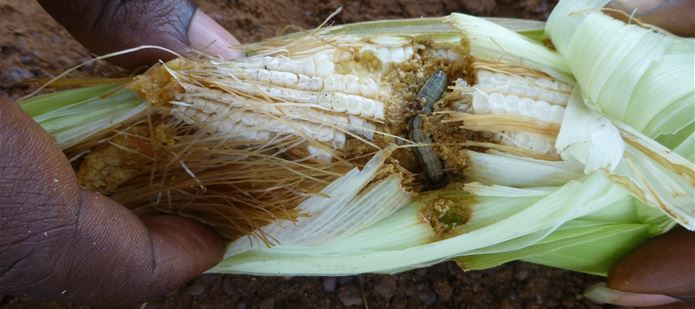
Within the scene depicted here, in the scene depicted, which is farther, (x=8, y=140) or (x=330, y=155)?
(x=330, y=155)

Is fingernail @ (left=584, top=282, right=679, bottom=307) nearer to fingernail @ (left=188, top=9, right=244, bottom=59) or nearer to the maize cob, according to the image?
the maize cob

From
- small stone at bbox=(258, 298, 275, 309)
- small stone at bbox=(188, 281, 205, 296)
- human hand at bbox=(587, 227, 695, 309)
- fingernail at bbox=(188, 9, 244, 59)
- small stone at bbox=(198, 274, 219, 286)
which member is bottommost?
small stone at bbox=(258, 298, 275, 309)

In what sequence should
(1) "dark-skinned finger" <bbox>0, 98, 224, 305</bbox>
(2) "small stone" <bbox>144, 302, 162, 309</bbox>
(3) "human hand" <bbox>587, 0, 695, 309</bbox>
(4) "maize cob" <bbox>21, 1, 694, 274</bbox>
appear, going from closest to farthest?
(1) "dark-skinned finger" <bbox>0, 98, 224, 305</bbox>, (4) "maize cob" <bbox>21, 1, 694, 274</bbox>, (3) "human hand" <bbox>587, 0, 695, 309</bbox>, (2) "small stone" <bbox>144, 302, 162, 309</bbox>

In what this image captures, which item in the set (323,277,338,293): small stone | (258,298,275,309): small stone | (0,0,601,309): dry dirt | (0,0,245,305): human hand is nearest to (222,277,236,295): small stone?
(0,0,601,309): dry dirt

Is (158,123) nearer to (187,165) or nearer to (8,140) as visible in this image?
(187,165)

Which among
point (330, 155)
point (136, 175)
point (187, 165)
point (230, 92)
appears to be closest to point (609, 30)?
point (330, 155)

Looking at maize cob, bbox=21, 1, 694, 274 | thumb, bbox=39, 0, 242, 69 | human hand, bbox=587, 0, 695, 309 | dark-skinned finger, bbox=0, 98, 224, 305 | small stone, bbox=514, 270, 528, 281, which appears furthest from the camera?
small stone, bbox=514, 270, 528, 281

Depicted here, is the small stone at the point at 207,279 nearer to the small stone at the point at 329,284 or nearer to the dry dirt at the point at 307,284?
the dry dirt at the point at 307,284
